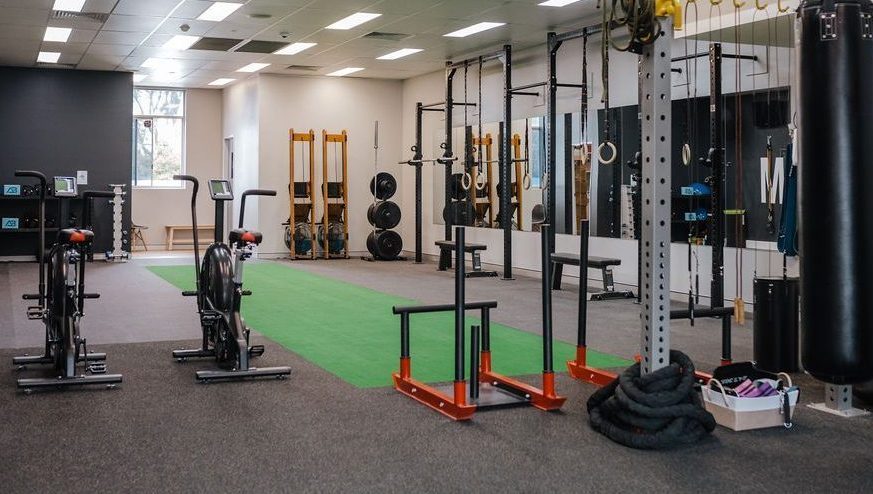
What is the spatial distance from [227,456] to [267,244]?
34.3 feet

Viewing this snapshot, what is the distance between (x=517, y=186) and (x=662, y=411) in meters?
7.39

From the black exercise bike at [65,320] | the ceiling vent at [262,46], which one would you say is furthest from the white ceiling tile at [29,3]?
the black exercise bike at [65,320]

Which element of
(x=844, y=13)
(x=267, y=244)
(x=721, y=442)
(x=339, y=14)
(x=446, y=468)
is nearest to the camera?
(x=844, y=13)

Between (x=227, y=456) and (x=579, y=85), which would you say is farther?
(x=579, y=85)

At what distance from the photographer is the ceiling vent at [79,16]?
363 inches

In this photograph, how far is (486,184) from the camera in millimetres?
11453

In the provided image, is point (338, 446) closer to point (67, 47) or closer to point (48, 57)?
point (67, 47)

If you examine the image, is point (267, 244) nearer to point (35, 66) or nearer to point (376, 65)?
point (376, 65)

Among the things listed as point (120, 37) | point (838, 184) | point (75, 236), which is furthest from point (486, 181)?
point (838, 184)

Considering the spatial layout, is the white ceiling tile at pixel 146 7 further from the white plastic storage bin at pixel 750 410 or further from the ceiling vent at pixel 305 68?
the white plastic storage bin at pixel 750 410

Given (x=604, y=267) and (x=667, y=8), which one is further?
(x=604, y=267)

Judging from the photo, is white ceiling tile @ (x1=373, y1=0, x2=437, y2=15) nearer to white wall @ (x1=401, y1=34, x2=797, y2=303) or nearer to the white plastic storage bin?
white wall @ (x1=401, y1=34, x2=797, y2=303)

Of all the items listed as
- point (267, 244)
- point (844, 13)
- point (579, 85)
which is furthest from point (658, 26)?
point (267, 244)

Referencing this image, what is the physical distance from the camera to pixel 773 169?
734 centimetres
